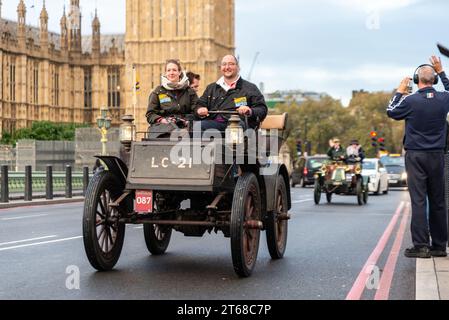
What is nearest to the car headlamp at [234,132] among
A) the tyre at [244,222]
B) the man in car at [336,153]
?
the tyre at [244,222]

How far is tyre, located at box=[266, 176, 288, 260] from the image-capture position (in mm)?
8781

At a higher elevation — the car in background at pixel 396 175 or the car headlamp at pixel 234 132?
the car headlamp at pixel 234 132

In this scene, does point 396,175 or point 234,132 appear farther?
point 396,175

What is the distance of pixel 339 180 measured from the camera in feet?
73.7

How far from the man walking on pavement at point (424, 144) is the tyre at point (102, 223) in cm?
292

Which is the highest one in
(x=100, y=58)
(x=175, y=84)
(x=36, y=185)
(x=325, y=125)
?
(x=100, y=58)

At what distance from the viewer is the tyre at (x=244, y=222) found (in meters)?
7.18

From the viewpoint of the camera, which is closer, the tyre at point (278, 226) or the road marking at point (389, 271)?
the road marking at point (389, 271)

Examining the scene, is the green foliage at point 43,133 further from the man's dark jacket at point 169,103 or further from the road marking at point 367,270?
the man's dark jacket at point 169,103

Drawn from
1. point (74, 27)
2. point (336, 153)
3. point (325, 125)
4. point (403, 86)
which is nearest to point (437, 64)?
point (403, 86)

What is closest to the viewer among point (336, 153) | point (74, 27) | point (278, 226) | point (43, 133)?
point (278, 226)

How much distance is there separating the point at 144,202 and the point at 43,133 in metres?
73.7

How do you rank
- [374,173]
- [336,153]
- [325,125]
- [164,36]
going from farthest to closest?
[325,125], [164,36], [374,173], [336,153]

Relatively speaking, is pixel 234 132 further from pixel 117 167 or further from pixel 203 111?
pixel 117 167
